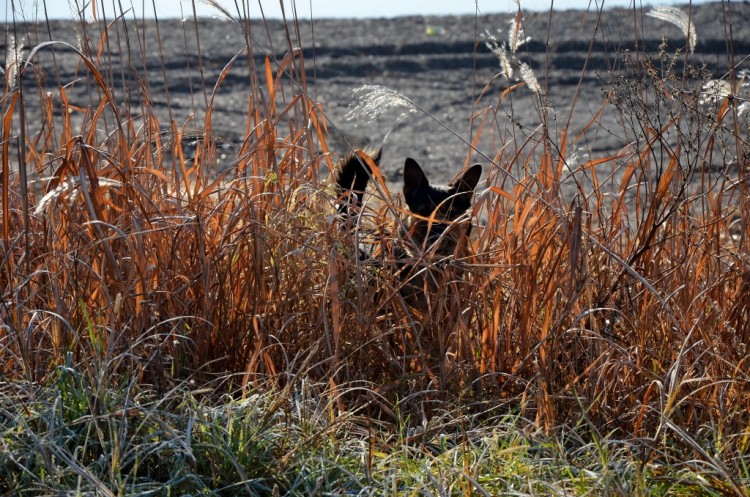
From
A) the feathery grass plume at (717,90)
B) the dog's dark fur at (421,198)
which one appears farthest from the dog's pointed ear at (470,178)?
the feathery grass plume at (717,90)

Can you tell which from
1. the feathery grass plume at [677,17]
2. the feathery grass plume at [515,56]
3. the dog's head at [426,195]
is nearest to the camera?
the feathery grass plume at [515,56]

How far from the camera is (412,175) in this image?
14.2ft

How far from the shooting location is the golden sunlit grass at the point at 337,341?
2.23 metres

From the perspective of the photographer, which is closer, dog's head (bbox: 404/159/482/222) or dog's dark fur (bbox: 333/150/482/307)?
dog's dark fur (bbox: 333/150/482/307)

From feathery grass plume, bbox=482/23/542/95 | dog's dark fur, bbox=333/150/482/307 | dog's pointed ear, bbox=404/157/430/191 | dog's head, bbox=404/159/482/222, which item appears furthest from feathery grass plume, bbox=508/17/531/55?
dog's pointed ear, bbox=404/157/430/191

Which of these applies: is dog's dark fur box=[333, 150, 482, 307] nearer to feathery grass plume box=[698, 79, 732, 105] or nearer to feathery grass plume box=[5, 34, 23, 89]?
feathery grass plume box=[698, 79, 732, 105]

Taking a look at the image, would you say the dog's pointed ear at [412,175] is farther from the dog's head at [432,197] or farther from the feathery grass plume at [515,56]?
the feathery grass plume at [515,56]

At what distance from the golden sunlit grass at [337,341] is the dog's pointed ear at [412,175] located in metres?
1.07

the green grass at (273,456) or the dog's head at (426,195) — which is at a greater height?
the dog's head at (426,195)

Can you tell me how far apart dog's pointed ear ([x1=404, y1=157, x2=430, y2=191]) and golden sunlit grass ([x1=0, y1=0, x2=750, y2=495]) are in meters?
1.07

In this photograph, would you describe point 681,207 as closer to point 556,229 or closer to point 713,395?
point 556,229

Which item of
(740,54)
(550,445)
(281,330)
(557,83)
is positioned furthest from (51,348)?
(740,54)

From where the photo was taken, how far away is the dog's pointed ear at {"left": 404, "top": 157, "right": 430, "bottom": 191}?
4.29 metres

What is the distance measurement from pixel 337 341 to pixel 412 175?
6.03 feet
